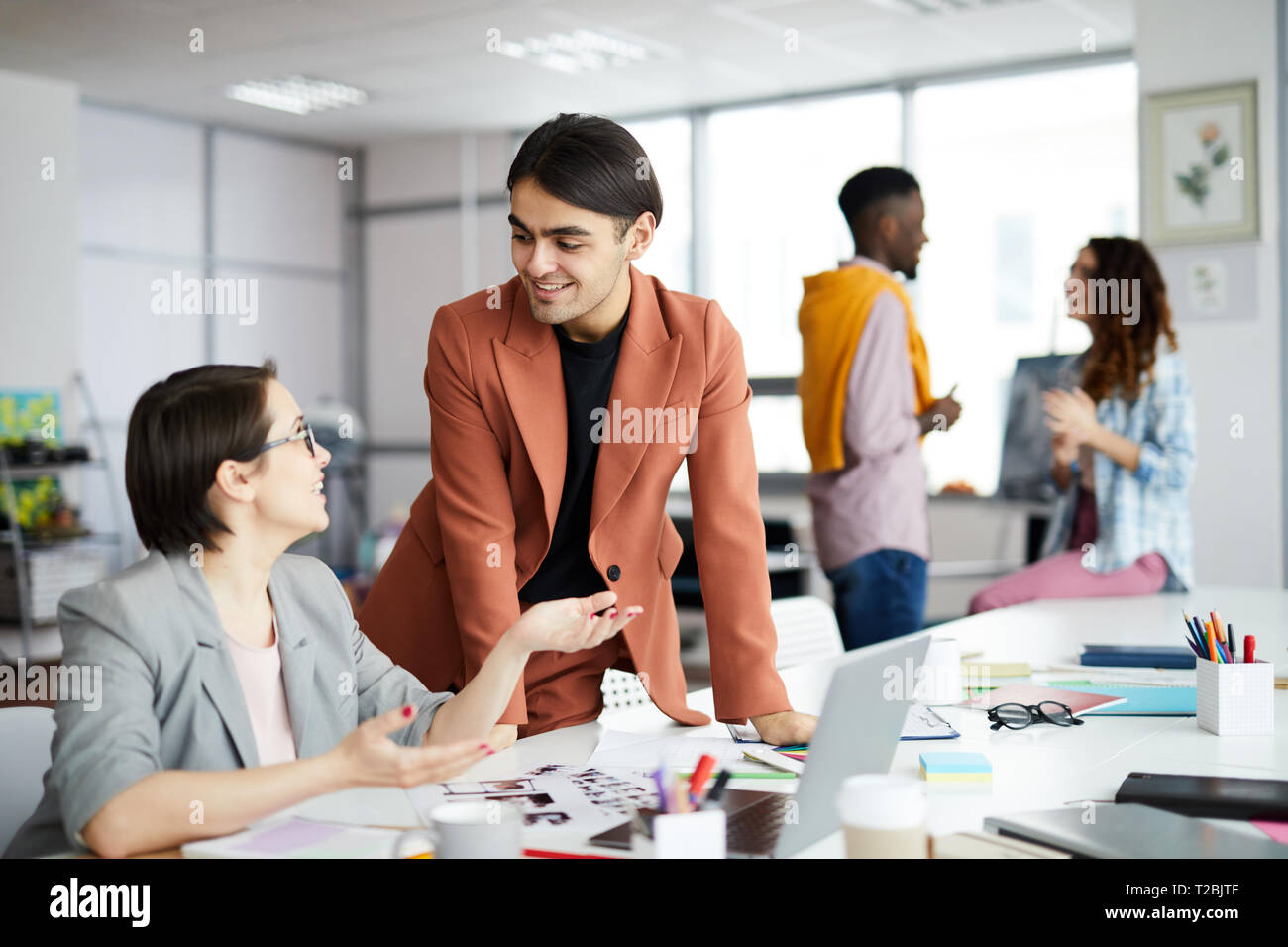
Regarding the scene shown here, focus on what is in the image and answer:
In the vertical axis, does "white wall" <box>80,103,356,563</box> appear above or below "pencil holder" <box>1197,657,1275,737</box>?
above

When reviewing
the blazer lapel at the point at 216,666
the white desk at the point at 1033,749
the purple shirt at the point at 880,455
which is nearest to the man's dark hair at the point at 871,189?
the purple shirt at the point at 880,455

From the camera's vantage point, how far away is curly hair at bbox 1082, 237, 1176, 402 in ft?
10.2

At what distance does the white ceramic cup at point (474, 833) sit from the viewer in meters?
1.12

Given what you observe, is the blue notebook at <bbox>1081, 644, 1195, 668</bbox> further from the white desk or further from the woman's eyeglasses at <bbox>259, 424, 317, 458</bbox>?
the woman's eyeglasses at <bbox>259, 424, 317, 458</bbox>

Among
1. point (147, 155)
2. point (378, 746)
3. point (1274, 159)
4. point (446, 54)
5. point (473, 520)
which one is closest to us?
point (378, 746)

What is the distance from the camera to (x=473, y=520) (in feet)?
5.79

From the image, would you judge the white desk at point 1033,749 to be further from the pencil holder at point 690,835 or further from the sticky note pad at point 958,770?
the pencil holder at point 690,835

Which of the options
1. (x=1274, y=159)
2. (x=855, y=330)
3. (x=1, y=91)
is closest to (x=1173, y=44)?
(x=1274, y=159)

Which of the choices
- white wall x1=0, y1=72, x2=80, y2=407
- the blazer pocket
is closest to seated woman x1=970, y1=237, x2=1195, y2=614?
the blazer pocket

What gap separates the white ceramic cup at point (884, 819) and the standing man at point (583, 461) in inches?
23.0

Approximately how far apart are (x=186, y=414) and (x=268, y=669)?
31 cm

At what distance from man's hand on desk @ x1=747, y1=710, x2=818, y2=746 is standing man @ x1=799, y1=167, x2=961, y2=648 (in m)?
1.33

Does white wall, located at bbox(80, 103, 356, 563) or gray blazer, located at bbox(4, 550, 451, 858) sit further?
white wall, located at bbox(80, 103, 356, 563)
